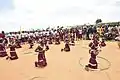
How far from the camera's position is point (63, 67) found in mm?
18266

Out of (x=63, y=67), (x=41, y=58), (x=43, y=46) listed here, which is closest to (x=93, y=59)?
(x=63, y=67)

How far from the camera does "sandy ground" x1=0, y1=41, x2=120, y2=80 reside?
1673 cm

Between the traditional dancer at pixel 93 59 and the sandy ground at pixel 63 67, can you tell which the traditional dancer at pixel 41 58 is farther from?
the traditional dancer at pixel 93 59

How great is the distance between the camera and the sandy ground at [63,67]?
1673 centimetres

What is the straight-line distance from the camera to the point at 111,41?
27.0 meters

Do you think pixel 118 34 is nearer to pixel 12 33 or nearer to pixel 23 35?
pixel 23 35

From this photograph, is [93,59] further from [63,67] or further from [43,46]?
[43,46]

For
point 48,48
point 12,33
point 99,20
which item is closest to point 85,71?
point 48,48

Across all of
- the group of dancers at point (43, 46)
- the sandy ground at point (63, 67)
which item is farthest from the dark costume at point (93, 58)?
the sandy ground at point (63, 67)

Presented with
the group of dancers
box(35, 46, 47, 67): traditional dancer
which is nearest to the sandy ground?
box(35, 46, 47, 67): traditional dancer

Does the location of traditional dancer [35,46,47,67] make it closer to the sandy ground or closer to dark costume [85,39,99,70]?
the sandy ground

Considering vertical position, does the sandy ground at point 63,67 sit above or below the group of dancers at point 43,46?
below

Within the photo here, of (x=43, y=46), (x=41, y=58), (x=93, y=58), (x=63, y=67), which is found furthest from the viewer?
(x=43, y=46)

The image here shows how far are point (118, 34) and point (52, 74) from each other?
11.3 metres
